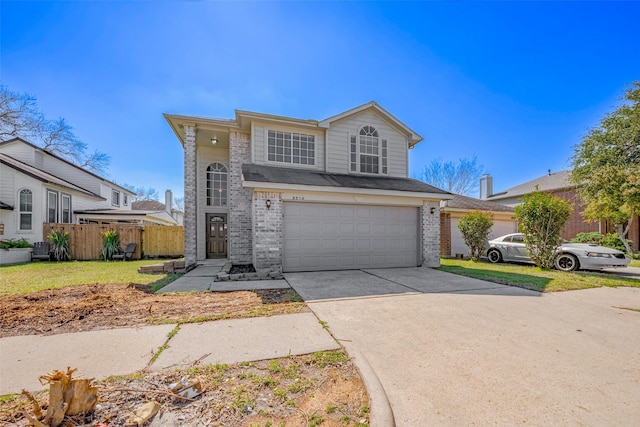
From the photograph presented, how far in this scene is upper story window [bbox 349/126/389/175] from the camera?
10.8 metres

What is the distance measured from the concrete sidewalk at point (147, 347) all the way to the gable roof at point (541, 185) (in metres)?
25.5

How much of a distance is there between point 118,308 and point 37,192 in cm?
1471

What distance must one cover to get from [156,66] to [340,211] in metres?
7.82

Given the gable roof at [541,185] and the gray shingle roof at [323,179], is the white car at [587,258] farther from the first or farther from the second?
Answer: the gable roof at [541,185]

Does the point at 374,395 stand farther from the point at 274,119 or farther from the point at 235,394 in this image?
the point at 274,119

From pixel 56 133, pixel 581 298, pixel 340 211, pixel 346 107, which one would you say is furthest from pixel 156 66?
pixel 56 133

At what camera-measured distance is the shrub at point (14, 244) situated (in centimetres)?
1185

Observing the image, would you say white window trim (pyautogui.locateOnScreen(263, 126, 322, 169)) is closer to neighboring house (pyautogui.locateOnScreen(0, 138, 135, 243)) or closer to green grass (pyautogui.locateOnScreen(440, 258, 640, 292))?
green grass (pyautogui.locateOnScreen(440, 258, 640, 292))

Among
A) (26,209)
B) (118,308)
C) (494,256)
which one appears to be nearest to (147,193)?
(26,209)

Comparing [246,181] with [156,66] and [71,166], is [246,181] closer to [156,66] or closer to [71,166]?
[156,66]

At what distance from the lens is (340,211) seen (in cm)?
906

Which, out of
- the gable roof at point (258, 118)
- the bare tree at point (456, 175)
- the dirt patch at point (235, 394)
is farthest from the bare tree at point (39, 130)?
the bare tree at point (456, 175)

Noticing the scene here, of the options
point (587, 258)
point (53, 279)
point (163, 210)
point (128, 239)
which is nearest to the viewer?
point (53, 279)

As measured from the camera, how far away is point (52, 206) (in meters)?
14.9
